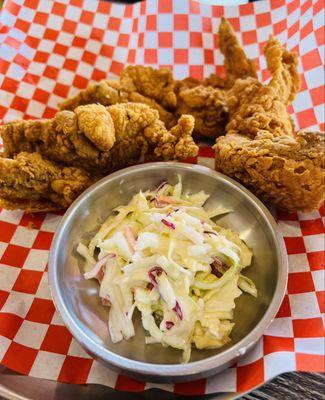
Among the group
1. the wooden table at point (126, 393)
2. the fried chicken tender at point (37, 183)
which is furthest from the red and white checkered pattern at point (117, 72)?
the fried chicken tender at point (37, 183)

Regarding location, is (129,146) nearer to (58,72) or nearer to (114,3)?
(58,72)

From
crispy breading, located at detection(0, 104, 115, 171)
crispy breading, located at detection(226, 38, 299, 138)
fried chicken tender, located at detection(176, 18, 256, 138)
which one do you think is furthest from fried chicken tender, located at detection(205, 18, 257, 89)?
crispy breading, located at detection(0, 104, 115, 171)

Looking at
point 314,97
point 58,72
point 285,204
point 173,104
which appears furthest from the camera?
point 58,72

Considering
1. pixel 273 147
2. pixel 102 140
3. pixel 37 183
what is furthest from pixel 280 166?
pixel 37 183

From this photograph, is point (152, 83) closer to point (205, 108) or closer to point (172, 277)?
point (205, 108)

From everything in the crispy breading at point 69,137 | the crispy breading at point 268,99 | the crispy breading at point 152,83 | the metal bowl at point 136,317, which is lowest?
the metal bowl at point 136,317

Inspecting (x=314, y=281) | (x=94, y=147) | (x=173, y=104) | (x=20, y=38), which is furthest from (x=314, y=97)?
(x=20, y=38)

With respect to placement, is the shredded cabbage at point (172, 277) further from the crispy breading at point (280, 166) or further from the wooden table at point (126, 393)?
the crispy breading at point (280, 166)
